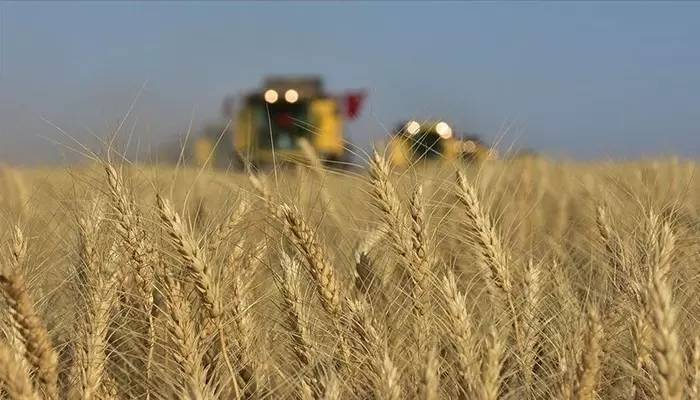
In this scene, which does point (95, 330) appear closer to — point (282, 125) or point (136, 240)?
point (136, 240)

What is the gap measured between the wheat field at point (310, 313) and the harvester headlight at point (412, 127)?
0.09 metres

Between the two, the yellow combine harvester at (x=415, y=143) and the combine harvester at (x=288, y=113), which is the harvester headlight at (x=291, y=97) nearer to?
the combine harvester at (x=288, y=113)

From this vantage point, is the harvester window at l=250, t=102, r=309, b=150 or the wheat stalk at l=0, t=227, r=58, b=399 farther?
the harvester window at l=250, t=102, r=309, b=150

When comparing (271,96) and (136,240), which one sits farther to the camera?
(271,96)

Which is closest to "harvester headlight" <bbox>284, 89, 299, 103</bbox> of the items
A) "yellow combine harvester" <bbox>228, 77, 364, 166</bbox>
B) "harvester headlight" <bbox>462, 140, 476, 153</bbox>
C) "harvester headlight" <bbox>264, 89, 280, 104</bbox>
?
"yellow combine harvester" <bbox>228, 77, 364, 166</bbox>

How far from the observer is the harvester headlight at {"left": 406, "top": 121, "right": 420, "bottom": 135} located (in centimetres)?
189

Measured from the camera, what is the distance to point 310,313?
5.73 feet

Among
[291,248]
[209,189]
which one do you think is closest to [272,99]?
[209,189]

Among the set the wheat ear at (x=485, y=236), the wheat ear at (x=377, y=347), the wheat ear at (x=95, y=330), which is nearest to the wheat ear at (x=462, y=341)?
the wheat ear at (x=377, y=347)

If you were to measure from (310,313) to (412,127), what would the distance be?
46cm

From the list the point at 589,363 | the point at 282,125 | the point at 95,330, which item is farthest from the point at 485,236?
the point at 282,125

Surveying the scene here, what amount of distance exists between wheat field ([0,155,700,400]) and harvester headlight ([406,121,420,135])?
0.09 metres

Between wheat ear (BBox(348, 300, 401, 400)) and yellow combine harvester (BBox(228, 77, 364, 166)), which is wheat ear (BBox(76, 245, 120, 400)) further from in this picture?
yellow combine harvester (BBox(228, 77, 364, 166))

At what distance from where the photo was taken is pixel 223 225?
180cm
